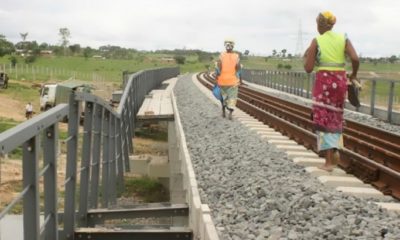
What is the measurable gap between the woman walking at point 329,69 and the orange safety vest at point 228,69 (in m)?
5.94

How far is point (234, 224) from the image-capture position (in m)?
5.63

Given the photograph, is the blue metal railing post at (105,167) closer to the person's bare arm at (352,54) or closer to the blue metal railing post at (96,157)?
the blue metal railing post at (96,157)

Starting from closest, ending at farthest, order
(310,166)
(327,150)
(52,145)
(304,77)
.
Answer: (52,145) → (327,150) → (310,166) → (304,77)

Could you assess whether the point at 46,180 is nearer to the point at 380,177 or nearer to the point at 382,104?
the point at 380,177

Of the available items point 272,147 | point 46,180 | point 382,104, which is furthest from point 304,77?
point 46,180

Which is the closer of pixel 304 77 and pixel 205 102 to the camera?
pixel 205 102

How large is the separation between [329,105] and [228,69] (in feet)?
20.2

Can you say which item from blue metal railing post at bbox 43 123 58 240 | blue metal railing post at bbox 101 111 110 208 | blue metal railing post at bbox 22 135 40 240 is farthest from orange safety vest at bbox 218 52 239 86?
blue metal railing post at bbox 22 135 40 240

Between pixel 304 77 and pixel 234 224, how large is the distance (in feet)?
61.9

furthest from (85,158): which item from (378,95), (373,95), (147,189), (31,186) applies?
(378,95)

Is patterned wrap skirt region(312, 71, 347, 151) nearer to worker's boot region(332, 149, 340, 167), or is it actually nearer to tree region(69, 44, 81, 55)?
worker's boot region(332, 149, 340, 167)

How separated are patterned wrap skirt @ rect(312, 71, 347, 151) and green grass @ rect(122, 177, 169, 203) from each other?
8.58 m

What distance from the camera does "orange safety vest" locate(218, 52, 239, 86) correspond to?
523 inches

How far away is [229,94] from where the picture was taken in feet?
44.7
